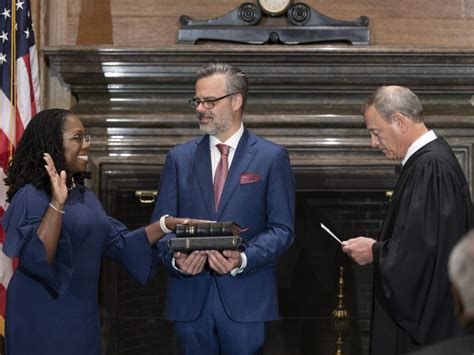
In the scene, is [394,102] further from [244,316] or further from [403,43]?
[403,43]

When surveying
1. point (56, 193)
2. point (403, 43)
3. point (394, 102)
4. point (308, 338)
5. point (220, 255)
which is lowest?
point (308, 338)

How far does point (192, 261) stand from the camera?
4320mm

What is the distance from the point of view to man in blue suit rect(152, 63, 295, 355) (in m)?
4.49

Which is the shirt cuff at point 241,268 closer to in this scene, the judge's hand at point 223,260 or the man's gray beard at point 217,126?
the judge's hand at point 223,260

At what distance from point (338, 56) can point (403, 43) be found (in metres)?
0.45

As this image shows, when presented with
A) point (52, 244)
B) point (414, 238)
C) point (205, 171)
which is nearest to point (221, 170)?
point (205, 171)

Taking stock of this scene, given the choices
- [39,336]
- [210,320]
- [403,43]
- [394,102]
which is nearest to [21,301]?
[39,336]

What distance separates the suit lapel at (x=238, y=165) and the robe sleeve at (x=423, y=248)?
754 millimetres

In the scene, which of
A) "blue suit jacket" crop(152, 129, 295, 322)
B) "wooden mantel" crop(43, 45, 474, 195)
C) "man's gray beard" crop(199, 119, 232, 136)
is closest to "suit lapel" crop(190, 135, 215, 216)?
"blue suit jacket" crop(152, 129, 295, 322)

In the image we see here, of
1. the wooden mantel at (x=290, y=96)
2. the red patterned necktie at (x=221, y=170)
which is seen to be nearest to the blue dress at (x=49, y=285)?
the red patterned necktie at (x=221, y=170)

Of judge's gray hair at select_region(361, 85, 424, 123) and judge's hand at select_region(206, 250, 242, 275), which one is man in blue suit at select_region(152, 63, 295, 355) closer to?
judge's hand at select_region(206, 250, 242, 275)

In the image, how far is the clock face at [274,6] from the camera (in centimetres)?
608

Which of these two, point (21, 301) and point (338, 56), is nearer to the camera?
point (21, 301)

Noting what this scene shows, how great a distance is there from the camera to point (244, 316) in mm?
4484
